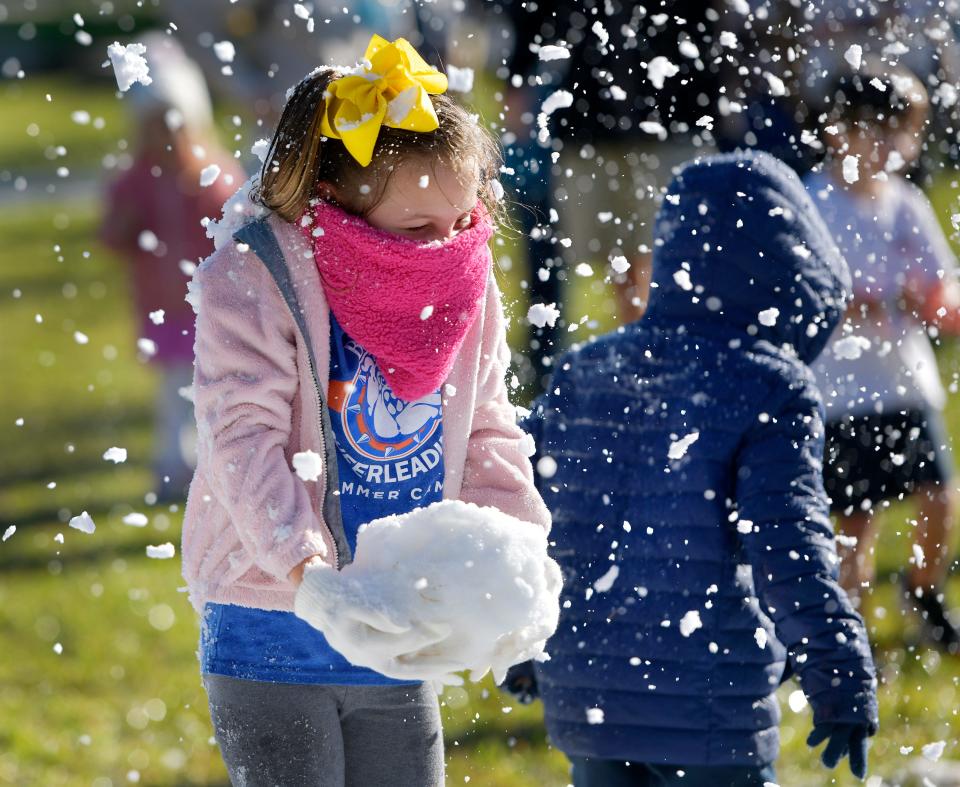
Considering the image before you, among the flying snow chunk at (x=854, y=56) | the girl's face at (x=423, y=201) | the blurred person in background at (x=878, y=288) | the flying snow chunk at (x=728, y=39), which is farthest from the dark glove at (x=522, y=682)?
the flying snow chunk at (x=728, y=39)

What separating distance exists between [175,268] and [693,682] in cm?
378

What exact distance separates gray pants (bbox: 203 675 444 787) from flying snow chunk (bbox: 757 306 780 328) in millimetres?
870

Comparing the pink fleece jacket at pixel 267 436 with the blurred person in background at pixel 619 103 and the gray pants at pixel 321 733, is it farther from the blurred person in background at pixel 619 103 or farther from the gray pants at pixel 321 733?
the blurred person in background at pixel 619 103

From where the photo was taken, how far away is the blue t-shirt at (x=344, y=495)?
7.20 feet

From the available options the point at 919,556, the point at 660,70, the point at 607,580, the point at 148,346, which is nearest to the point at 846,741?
the point at 607,580

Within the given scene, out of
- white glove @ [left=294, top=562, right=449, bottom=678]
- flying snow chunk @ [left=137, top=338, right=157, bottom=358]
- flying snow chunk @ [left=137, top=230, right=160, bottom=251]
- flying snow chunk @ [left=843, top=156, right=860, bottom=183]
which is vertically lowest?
flying snow chunk @ [left=137, top=338, right=157, bottom=358]

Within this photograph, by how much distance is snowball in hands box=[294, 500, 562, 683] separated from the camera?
6.22 feet

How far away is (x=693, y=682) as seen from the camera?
265cm

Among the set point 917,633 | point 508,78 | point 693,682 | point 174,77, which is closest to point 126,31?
point 174,77

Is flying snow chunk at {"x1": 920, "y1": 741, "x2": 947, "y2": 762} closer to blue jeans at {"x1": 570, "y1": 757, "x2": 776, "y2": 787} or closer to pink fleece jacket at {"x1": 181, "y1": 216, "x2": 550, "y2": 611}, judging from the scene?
blue jeans at {"x1": 570, "y1": 757, "x2": 776, "y2": 787}

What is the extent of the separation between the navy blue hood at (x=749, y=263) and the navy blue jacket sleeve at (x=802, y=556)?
170 millimetres

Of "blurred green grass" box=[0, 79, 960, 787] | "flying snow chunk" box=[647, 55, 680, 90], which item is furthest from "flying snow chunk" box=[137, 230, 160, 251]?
"flying snow chunk" box=[647, 55, 680, 90]

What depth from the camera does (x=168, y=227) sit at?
6.12m

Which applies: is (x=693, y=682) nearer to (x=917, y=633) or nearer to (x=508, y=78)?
(x=917, y=633)
